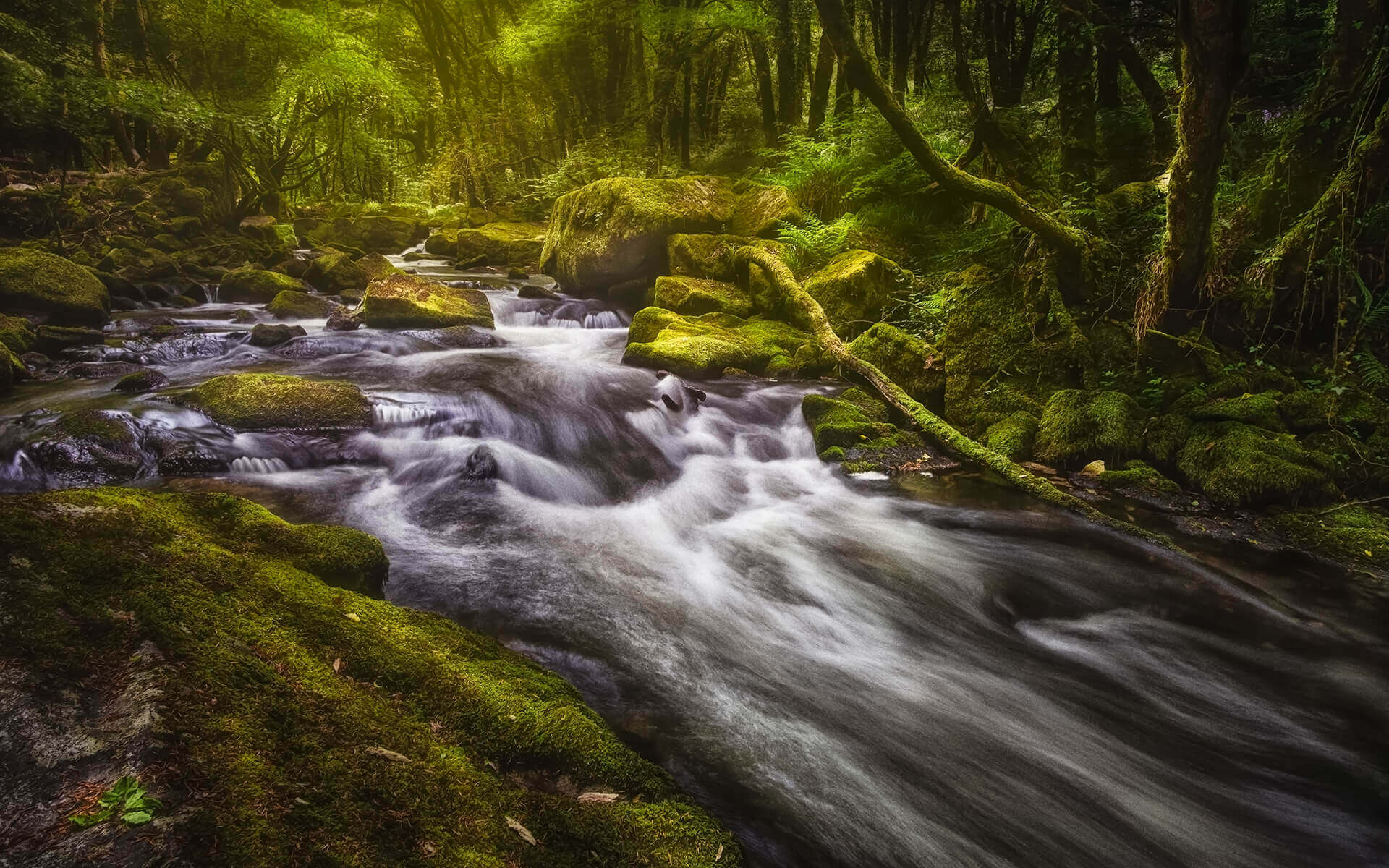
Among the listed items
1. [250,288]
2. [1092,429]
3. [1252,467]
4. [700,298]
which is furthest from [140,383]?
[1252,467]

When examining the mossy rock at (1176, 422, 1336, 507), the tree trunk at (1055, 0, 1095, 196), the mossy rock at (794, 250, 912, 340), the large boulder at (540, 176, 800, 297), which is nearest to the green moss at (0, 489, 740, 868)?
the mossy rock at (1176, 422, 1336, 507)

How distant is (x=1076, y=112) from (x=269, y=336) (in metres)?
13.0

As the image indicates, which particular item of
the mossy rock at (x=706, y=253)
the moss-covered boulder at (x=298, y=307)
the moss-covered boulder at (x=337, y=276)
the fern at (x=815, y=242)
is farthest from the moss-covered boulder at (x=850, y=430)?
the moss-covered boulder at (x=337, y=276)

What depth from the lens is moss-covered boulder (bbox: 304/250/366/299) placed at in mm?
14000

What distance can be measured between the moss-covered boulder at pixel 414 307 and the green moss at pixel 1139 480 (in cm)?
1027

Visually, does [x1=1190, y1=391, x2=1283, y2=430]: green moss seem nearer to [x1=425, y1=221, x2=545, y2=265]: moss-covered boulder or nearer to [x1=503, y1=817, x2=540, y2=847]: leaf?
[x1=503, y1=817, x2=540, y2=847]: leaf

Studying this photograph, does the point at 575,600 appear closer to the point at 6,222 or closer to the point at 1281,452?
the point at 1281,452

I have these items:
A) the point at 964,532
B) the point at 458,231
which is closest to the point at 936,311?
the point at 964,532

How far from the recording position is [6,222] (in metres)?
11.8

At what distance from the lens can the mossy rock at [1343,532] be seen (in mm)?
4836

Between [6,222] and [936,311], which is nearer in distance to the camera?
[936,311]

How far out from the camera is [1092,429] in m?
6.38

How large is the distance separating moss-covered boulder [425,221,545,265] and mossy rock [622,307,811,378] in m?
9.83

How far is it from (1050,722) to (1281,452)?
4.04 meters
